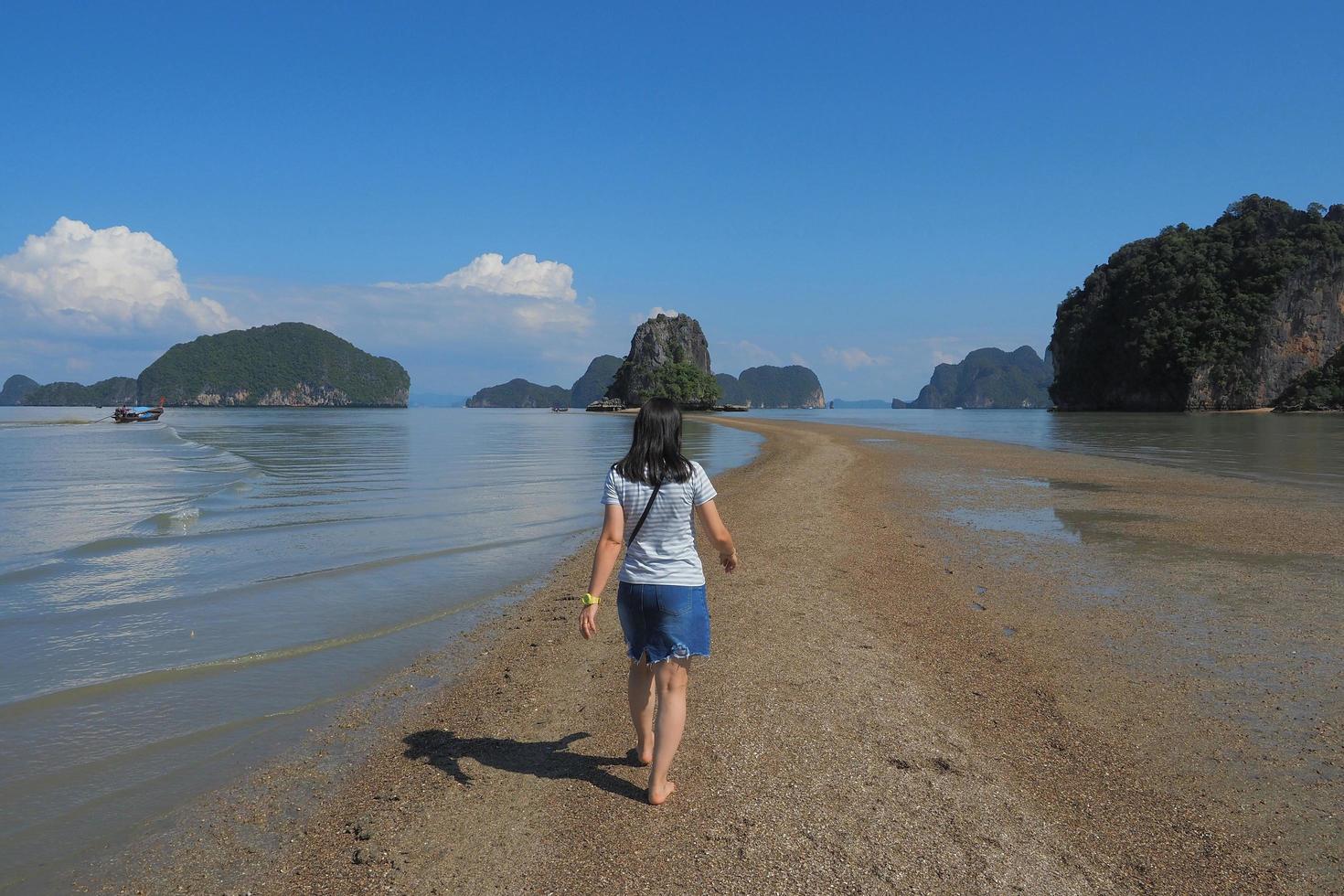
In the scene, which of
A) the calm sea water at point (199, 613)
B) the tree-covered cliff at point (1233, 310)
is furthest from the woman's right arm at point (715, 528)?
the tree-covered cliff at point (1233, 310)

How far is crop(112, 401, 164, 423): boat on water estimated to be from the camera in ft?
215

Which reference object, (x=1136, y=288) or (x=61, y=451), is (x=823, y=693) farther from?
(x=1136, y=288)

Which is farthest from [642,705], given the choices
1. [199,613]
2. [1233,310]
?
[1233,310]

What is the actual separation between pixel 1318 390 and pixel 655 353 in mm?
113294

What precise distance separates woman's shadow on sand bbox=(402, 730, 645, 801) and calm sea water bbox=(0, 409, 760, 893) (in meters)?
0.89

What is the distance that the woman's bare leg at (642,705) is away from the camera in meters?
3.73

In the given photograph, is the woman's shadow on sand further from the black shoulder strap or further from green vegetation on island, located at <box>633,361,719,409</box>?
green vegetation on island, located at <box>633,361,719,409</box>

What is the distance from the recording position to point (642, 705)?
3.85 meters

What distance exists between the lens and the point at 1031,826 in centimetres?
332

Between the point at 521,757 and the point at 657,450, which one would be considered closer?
the point at 657,450

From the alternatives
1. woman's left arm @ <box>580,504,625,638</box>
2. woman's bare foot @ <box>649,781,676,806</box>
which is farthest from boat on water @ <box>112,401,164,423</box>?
woman's bare foot @ <box>649,781,676,806</box>

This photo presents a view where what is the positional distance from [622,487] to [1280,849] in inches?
124

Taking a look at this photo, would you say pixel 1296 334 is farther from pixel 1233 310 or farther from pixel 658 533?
pixel 658 533

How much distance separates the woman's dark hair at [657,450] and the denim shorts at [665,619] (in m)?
0.50
